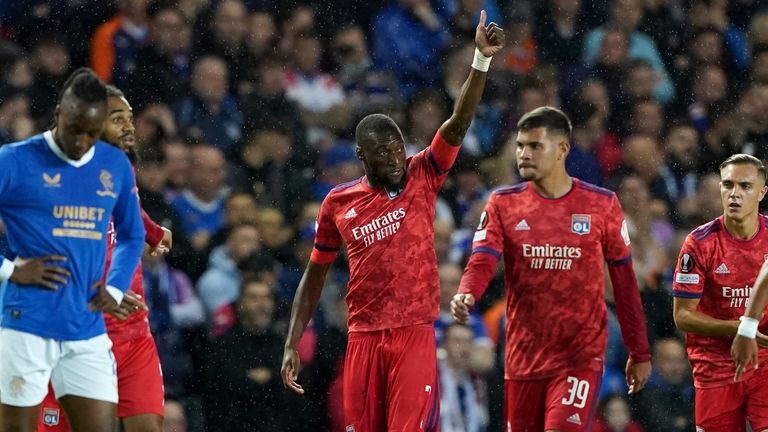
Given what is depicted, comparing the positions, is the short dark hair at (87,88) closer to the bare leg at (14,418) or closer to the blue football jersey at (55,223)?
the blue football jersey at (55,223)

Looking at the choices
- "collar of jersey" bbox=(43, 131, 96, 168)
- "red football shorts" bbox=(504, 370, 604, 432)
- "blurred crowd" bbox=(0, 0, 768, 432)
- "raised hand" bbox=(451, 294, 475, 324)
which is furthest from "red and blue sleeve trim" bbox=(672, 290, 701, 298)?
"collar of jersey" bbox=(43, 131, 96, 168)

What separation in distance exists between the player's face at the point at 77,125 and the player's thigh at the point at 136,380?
163 centimetres

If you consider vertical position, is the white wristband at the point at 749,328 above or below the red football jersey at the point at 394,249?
below

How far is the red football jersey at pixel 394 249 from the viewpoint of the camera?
7.41 meters

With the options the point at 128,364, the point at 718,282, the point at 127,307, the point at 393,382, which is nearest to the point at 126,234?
the point at 127,307

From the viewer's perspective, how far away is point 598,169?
11945mm

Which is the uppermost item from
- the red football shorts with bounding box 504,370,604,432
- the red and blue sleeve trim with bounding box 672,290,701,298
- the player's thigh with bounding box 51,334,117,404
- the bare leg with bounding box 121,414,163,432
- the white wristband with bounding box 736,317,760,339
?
the red and blue sleeve trim with bounding box 672,290,701,298

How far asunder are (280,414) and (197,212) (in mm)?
1772

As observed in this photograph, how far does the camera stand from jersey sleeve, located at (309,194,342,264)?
25.7 ft

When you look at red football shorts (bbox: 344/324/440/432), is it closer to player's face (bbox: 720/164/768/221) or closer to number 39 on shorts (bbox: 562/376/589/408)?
number 39 on shorts (bbox: 562/376/589/408)

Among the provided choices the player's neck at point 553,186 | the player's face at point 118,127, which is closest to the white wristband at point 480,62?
the player's neck at point 553,186

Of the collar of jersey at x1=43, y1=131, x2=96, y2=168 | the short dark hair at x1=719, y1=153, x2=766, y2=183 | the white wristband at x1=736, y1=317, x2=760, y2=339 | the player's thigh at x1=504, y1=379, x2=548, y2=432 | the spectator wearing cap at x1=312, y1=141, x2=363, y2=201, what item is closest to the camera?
the collar of jersey at x1=43, y1=131, x2=96, y2=168

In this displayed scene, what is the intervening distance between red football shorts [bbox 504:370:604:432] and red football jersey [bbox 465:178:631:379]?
6cm

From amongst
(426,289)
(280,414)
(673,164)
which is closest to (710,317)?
(426,289)
